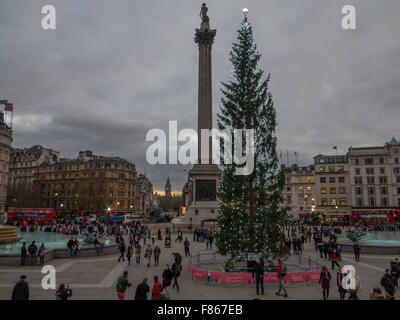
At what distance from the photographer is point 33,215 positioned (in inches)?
2421

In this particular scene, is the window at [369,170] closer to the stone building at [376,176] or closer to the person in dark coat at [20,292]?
the stone building at [376,176]

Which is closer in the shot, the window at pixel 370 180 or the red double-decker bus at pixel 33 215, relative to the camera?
the red double-decker bus at pixel 33 215

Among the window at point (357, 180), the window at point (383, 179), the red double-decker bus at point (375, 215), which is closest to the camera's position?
the red double-decker bus at point (375, 215)

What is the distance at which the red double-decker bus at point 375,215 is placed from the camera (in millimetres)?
67850

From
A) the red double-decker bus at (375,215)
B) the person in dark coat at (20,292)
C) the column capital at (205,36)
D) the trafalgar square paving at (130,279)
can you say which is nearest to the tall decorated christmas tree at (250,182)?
the trafalgar square paving at (130,279)

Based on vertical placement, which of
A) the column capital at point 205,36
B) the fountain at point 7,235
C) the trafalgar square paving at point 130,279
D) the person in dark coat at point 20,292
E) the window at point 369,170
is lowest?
the trafalgar square paving at point 130,279

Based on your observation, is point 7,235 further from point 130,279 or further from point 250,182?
point 250,182

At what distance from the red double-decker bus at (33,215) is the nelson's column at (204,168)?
3047cm

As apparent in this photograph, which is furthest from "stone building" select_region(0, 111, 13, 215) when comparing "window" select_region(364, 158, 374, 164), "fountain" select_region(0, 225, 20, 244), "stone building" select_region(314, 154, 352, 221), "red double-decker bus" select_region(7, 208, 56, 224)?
"window" select_region(364, 158, 374, 164)

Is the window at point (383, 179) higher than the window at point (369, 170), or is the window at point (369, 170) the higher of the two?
the window at point (369, 170)

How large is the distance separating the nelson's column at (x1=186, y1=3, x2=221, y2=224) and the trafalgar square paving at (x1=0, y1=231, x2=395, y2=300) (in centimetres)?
2529

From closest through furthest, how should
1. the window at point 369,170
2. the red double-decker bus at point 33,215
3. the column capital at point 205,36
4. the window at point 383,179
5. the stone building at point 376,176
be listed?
the column capital at point 205,36 → the red double-decker bus at point 33,215 → the stone building at point 376,176 → the window at point 383,179 → the window at point 369,170

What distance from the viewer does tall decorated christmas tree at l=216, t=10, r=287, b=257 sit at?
1692cm

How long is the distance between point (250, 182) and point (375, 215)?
208ft
